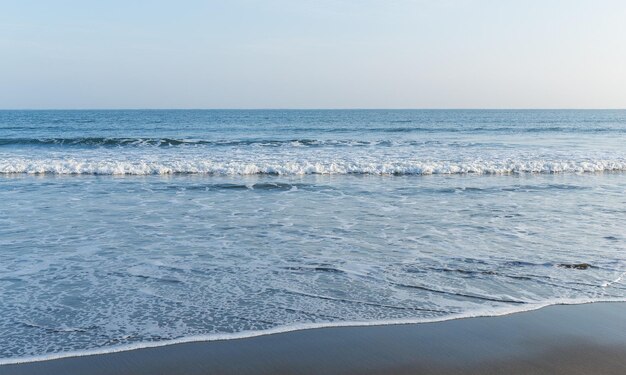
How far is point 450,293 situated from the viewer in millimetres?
7312

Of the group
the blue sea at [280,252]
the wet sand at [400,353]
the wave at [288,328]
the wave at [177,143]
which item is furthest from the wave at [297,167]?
the wet sand at [400,353]

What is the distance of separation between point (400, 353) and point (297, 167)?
1688cm

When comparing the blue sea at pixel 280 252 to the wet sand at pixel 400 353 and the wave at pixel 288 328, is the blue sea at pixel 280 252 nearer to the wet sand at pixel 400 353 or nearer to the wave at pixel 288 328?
the wave at pixel 288 328

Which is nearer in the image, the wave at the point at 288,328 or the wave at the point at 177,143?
the wave at the point at 288,328

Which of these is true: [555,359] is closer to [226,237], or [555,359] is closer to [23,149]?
[226,237]

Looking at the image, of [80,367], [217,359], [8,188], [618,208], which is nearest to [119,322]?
[80,367]

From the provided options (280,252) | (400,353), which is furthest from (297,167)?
(400,353)

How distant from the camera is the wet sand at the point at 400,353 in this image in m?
5.17

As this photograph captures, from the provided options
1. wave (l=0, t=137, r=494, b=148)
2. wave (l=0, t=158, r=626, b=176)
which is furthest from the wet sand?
wave (l=0, t=137, r=494, b=148)

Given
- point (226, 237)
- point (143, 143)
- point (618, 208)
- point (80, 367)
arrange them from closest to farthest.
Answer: point (80, 367) → point (226, 237) → point (618, 208) → point (143, 143)

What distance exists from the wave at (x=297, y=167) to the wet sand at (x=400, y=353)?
15434 mm

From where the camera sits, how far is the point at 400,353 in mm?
5508

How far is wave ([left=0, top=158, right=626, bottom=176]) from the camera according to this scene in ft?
70.6

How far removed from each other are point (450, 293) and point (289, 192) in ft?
32.9
